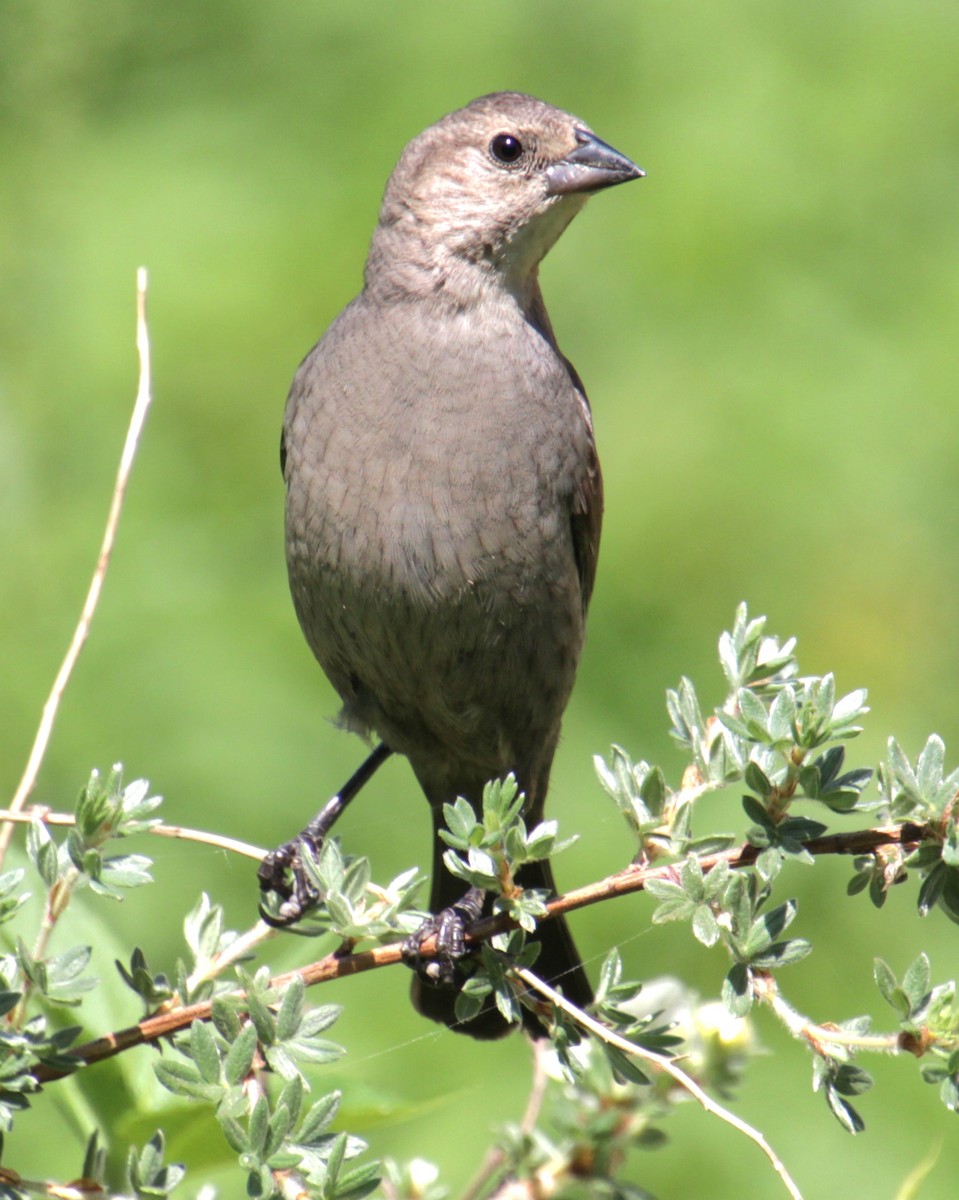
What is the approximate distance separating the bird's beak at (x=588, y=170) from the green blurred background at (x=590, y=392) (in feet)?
6.11

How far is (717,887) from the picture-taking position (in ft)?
5.64

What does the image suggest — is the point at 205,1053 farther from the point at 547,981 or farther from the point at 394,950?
the point at 547,981

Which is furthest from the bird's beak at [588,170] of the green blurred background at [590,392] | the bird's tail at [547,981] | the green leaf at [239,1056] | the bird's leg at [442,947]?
the green leaf at [239,1056]

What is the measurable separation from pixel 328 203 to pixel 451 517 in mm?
3211

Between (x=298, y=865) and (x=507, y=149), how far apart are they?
1647 mm

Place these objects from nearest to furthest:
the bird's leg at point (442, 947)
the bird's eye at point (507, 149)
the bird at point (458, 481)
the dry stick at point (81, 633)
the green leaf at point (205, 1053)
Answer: the green leaf at point (205, 1053)
the dry stick at point (81, 633)
the bird's leg at point (442, 947)
the bird at point (458, 481)
the bird's eye at point (507, 149)

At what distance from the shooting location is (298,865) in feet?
10.4

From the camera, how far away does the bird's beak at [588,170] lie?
341 cm

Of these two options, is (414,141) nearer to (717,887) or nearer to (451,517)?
(451,517)

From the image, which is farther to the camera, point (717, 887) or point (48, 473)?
point (48, 473)

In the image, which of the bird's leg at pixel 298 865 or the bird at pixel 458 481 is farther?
the bird at pixel 458 481

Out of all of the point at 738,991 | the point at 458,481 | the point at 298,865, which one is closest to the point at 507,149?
the point at 458,481

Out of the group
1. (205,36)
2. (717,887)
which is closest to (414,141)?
(717,887)

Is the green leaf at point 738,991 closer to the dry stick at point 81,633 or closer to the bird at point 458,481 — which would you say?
the dry stick at point 81,633
